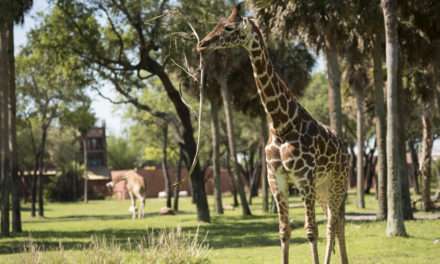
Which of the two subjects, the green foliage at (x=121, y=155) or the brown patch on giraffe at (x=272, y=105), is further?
the green foliage at (x=121, y=155)

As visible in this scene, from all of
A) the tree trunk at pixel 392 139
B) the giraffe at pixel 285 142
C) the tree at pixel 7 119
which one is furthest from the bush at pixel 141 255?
the tree at pixel 7 119

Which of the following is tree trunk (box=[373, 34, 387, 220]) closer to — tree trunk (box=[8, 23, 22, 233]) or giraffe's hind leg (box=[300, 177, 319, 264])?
giraffe's hind leg (box=[300, 177, 319, 264])

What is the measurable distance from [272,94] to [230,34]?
125cm

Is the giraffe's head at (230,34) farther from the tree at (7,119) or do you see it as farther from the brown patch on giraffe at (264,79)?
the tree at (7,119)

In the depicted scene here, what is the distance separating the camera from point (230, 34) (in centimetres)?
827

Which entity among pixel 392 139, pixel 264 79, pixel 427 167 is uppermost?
pixel 264 79

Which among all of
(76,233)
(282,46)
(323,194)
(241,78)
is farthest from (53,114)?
(323,194)

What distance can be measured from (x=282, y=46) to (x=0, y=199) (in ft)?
51.1

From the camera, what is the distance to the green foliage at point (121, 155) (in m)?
89.2

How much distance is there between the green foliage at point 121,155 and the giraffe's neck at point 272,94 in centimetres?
7977

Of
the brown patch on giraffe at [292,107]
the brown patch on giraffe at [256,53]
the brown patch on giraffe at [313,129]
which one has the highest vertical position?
the brown patch on giraffe at [256,53]

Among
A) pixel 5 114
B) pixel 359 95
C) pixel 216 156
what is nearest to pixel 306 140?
pixel 5 114

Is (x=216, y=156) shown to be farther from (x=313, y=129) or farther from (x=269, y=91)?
(x=269, y=91)


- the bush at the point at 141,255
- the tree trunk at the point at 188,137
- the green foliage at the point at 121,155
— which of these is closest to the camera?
the bush at the point at 141,255
